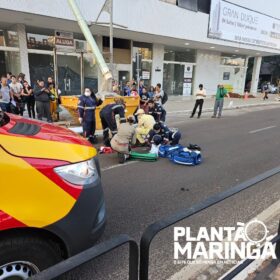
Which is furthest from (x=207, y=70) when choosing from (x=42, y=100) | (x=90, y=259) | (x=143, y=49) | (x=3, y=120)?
(x=90, y=259)

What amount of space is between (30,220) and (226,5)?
23353 mm

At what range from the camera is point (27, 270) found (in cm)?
214

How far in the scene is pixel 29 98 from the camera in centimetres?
1114

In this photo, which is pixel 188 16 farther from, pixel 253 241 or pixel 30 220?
pixel 30 220

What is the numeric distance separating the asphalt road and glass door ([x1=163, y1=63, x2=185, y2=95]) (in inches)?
596

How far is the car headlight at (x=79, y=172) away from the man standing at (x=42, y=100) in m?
8.38

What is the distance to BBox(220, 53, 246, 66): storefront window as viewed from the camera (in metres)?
27.9

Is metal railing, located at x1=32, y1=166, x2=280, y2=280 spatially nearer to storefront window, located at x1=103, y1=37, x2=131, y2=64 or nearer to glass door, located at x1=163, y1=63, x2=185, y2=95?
storefront window, located at x1=103, y1=37, x2=131, y2=64

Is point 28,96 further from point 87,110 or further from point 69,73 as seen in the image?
point 69,73

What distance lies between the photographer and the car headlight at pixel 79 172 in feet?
7.32

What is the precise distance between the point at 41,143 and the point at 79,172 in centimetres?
39

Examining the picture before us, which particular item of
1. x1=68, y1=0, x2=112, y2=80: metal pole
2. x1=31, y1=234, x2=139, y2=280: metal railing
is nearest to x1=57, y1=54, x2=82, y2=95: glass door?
x1=68, y1=0, x2=112, y2=80: metal pole

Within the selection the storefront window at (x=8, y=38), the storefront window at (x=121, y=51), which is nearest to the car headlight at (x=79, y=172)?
the storefront window at (x=8, y=38)

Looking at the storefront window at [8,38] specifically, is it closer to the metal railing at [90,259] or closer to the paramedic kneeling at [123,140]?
the paramedic kneeling at [123,140]
